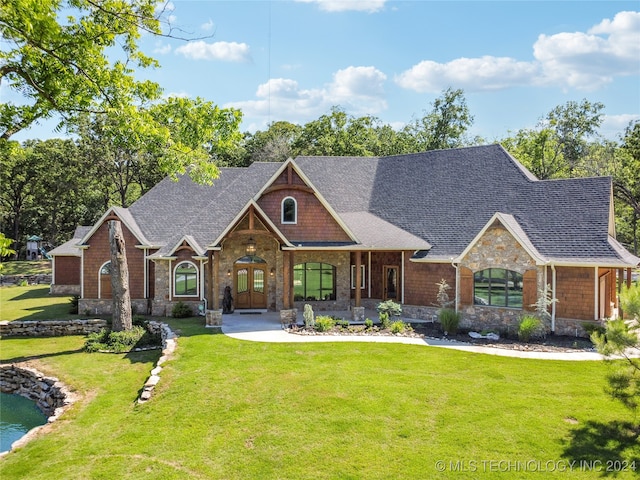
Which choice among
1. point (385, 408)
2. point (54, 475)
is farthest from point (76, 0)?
point (385, 408)

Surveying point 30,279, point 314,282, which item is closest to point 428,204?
point 314,282

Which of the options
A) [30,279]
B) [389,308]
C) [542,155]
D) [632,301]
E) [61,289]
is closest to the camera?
[632,301]

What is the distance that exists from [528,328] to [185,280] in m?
15.1

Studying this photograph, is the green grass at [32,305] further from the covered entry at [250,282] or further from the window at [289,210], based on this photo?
the window at [289,210]

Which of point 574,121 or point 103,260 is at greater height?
point 574,121

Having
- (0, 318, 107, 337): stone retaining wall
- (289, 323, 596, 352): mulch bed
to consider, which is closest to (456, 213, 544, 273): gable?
(289, 323, 596, 352): mulch bed

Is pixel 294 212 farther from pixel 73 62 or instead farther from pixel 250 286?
pixel 73 62

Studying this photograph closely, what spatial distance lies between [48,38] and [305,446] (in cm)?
946

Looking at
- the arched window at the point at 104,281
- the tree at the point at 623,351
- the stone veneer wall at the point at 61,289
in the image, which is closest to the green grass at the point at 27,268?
the stone veneer wall at the point at 61,289

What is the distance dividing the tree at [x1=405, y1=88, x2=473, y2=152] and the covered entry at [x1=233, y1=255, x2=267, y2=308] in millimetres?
27330

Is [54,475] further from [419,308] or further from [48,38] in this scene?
[419,308]

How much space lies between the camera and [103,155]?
42.9 meters

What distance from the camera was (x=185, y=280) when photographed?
2216 cm

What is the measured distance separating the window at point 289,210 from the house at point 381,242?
0.15 feet
